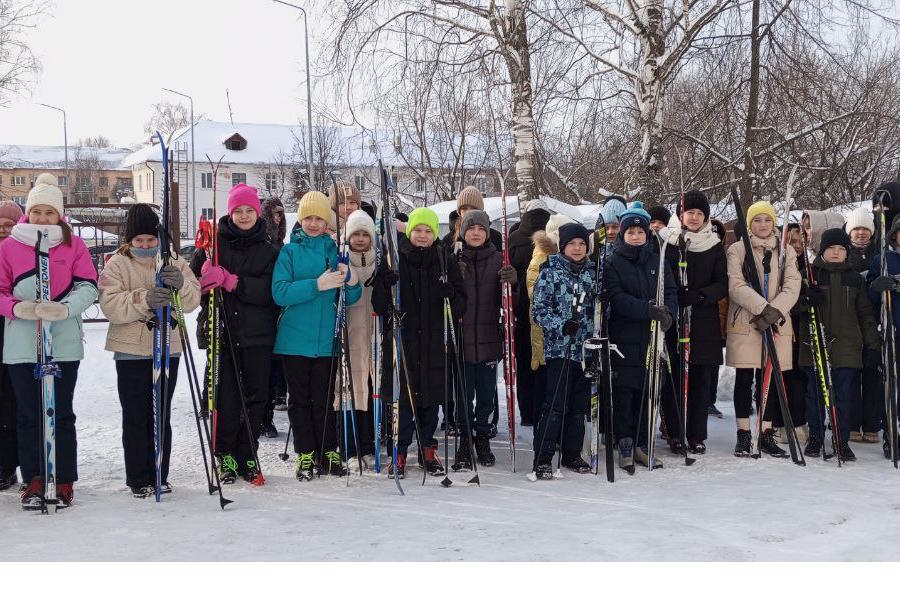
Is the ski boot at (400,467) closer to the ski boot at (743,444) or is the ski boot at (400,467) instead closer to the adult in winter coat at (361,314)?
the adult in winter coat at (361,314)

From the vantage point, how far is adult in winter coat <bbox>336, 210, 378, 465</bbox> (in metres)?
5.66

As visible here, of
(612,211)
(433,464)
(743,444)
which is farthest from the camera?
(612,211)

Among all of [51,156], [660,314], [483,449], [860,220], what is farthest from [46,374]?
[51,156]

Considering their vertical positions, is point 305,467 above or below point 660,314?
below

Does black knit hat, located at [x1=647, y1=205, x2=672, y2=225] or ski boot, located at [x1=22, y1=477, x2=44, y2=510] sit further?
black knit hat, located at [x1=647, y1=205, x2=672, y2=225]

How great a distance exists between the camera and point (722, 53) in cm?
1095

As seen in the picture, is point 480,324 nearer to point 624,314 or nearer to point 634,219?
point 624,314

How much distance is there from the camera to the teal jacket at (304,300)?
535 centimetres

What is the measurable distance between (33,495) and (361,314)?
2.23 m

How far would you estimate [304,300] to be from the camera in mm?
5344

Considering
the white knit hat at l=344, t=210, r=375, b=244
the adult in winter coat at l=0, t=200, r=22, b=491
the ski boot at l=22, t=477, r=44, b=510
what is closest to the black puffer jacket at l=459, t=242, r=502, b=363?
the white knit hat at l=344, t=210, r=375, b=244

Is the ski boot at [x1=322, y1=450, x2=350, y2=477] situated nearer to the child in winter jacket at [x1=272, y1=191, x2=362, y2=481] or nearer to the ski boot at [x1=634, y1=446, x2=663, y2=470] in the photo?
the child in winter jacket at [x1=272, y1=191, x2=362, y2=481]

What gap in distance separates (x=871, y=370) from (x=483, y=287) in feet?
10.4

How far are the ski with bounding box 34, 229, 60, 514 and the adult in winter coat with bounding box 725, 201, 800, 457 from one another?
4.49 metres
